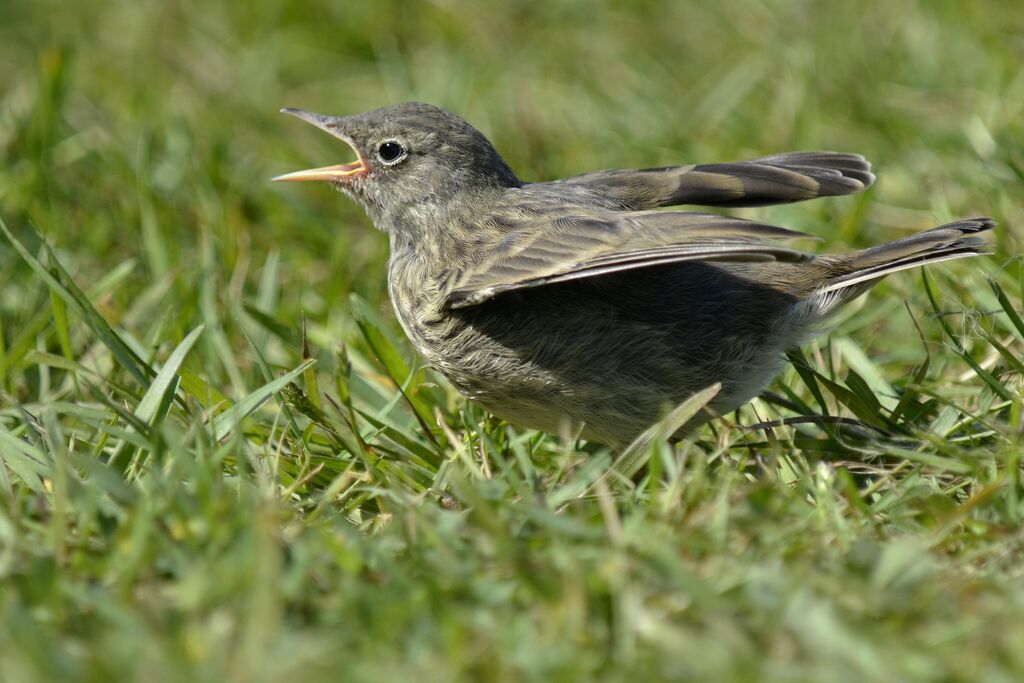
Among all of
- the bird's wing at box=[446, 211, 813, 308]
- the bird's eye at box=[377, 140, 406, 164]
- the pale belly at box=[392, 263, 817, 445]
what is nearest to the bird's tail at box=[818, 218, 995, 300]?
the pale belly at box=[392, 263, 817, 445]

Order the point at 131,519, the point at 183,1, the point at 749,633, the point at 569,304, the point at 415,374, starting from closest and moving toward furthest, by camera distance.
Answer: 1. the point at 749,633
2. the point at 131,519
3. the point at 569,304
4. the point at 415,374
5. the point at 183,1

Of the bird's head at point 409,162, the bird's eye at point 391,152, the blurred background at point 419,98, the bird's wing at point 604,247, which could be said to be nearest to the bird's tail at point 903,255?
the bird's wing at point 604,247

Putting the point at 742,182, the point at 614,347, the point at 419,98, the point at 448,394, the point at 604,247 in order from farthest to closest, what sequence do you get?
1. the point at 419,98
2. the point at 448,394
3. the point at 742,182
4. the point at 614,347
5. the point at 604,247

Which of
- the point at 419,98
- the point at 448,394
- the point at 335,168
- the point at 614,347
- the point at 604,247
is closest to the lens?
the point at 604,247

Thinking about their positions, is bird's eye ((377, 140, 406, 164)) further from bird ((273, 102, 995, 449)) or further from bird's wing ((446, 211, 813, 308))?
bird's wing ((446, 211, 813, 308))

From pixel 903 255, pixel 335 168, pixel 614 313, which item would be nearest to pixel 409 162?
pixel 335 168

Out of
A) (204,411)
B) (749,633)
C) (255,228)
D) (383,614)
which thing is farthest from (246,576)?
(255,228)

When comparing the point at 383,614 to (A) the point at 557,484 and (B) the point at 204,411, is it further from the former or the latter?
(B) the point at 204,411

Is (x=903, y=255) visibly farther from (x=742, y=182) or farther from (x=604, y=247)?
(x=604, y=247)
